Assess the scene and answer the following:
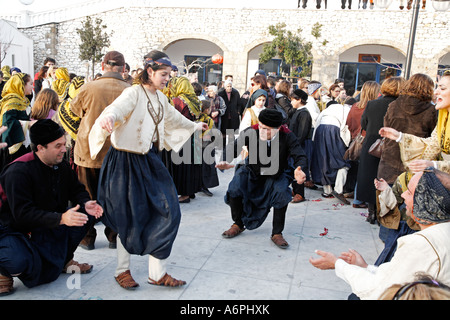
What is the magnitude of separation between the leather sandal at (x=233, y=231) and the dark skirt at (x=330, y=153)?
2.43 m

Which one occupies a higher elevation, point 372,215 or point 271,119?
point 271,119

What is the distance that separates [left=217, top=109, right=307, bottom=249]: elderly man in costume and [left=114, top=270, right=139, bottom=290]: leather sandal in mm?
1494

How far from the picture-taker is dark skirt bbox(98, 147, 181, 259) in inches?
117

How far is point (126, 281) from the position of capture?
3.12 meters

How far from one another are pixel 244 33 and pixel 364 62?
269 inches

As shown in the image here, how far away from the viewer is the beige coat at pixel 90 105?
370 centimetres

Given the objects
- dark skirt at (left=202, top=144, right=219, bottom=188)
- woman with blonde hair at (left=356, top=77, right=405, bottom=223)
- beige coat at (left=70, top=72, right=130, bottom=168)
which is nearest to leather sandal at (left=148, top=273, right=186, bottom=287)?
beige coat at (left=70, top=72, right=130, bottom=168)

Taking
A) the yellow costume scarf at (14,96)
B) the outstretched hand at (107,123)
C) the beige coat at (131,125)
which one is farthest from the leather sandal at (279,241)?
the yellow costume scarf at (14,96)

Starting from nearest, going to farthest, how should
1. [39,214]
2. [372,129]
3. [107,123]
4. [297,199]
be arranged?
[107,123], [39,214], [372,129], [297,199]

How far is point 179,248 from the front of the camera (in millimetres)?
4055

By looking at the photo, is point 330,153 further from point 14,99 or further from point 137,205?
point 14,99

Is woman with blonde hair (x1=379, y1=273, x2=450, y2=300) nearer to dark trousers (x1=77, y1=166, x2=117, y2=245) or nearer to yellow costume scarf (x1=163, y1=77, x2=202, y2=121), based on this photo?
dark trousers (x1=77, y1=166, x2=117, y2=245)

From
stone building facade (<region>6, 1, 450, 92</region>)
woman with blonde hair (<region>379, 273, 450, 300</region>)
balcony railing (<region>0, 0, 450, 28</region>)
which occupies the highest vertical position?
balcony railing (<region>0, 0, 450, 28</region>)

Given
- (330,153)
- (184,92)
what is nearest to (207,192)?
(184,92)
